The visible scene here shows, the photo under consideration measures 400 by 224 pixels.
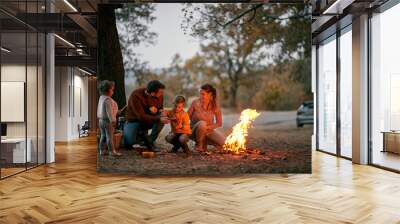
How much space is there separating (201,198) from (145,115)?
2272mm

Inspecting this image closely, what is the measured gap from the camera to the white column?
854 cm

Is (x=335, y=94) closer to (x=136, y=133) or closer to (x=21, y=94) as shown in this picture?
(x=136, y=133)

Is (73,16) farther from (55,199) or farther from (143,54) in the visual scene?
(55,199)

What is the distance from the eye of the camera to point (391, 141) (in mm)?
7621

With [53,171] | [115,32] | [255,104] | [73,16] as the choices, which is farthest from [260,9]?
[53,171]

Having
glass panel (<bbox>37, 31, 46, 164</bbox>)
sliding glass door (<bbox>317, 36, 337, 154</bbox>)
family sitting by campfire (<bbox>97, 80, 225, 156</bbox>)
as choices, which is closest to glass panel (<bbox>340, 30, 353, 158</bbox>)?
sliding glass door (<bbox>317, 36, 337, 154</bbox>)

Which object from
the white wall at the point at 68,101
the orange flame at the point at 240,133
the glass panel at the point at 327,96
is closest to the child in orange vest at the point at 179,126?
the orange flame at the point at 240,133

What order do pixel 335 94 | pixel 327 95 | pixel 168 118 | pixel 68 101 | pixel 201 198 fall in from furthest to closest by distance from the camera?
pixel 68 101
pixel 327 95
pixel 335 94
pixel 168 118
pixel 201 198

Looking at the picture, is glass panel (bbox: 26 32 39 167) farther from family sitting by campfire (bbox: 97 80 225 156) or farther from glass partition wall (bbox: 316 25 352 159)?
glass partition wall (bbox: 316 25 352 159)

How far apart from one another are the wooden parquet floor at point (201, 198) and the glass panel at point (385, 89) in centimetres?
54

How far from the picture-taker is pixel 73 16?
870cm

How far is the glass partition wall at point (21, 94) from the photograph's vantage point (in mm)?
6711

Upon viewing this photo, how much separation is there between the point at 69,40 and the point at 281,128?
5981 mm

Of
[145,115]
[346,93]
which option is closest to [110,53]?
[145,115]
